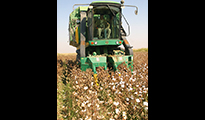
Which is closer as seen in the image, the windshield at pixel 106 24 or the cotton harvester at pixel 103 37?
the cotton harvester at pixel 103 37

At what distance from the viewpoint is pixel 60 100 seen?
541 centimetres

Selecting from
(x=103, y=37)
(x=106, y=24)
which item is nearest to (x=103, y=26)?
(x=106, y=24)

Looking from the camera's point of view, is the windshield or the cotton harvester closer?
the cotton harvester

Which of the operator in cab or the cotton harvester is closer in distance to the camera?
the cotton harvester

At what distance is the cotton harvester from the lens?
24.4ft

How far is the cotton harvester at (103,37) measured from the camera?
745 centimetres

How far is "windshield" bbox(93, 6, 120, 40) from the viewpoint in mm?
8266

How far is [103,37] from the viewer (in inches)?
332

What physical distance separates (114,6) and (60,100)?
486 cm

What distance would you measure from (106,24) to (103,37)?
76 centimetres

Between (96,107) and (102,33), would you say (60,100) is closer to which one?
(96,107)

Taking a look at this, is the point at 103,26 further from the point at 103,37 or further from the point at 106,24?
the point at 103,37

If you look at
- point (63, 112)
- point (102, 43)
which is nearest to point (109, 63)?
point (102, 43)

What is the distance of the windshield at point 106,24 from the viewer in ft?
27.1
